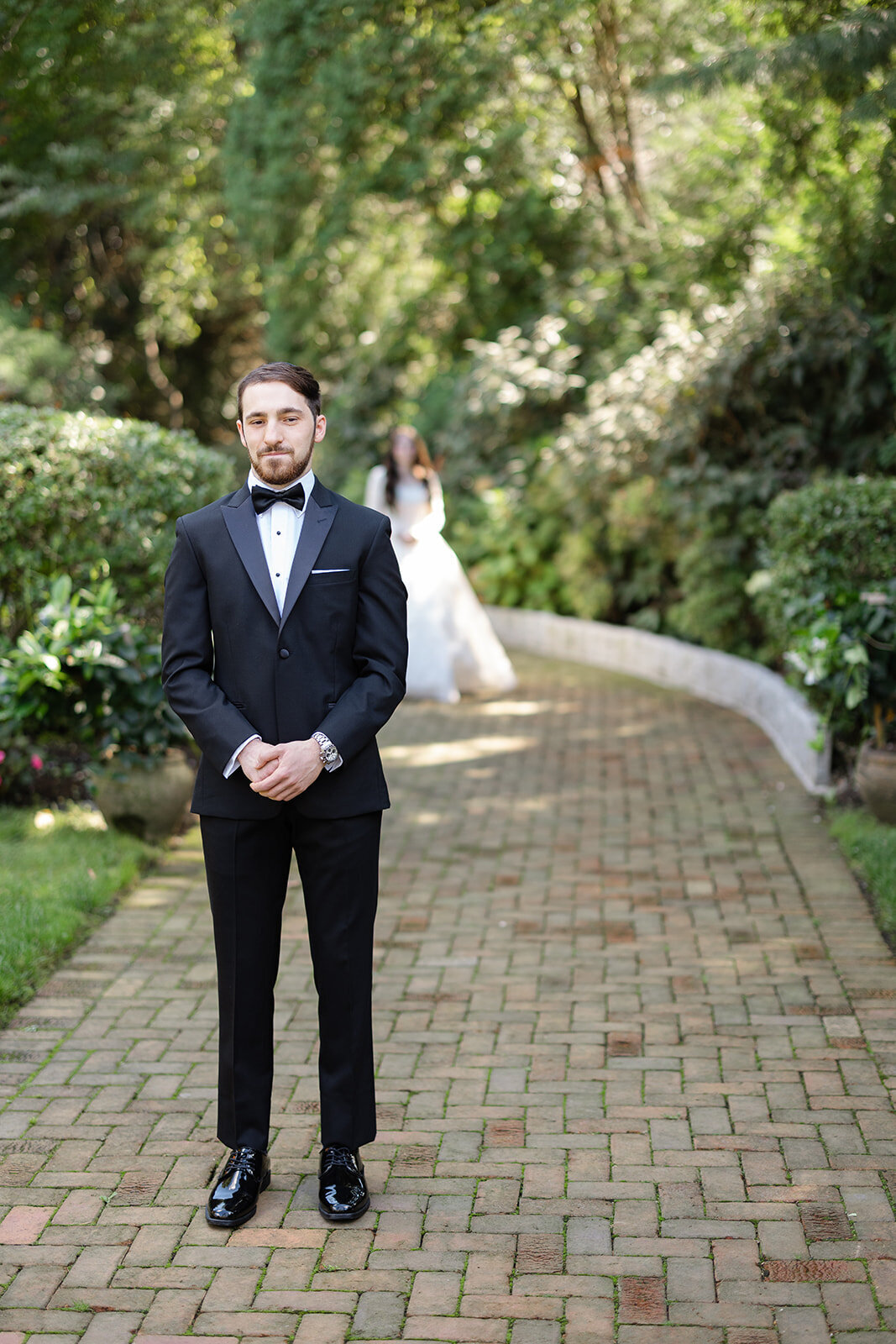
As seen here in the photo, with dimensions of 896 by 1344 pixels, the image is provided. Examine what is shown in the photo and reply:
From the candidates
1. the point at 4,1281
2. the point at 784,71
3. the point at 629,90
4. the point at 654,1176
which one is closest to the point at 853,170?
the point at 784,71

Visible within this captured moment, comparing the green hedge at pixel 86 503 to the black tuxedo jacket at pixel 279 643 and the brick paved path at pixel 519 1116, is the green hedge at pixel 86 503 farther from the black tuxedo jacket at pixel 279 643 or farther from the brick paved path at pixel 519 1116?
the black tuxedo jacket at pixel 279 643

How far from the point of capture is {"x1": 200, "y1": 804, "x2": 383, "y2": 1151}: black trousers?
3270 millimetres

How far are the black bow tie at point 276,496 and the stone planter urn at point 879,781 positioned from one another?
4051mm

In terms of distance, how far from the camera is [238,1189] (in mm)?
3309

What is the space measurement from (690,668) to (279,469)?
313 inches

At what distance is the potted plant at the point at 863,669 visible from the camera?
21.1 ft

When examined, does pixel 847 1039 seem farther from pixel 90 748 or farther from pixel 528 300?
pixel 528 300

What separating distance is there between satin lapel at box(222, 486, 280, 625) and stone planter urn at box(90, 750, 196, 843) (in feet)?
11.1

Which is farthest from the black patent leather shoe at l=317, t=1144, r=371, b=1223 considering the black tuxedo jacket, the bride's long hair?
the bride's long hair

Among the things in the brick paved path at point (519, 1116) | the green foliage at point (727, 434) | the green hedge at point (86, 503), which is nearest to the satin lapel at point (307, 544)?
the brick paved path at point (519, 1116)

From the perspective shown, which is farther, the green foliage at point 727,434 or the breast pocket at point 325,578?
the green foliage at point 727,434

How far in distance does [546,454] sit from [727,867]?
681 cm

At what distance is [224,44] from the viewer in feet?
54.0

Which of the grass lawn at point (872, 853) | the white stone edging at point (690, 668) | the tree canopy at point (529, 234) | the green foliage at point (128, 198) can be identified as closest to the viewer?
the grass lawn at point (872, 853)
